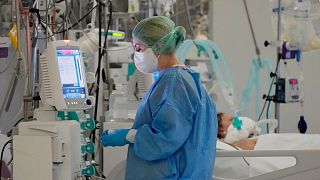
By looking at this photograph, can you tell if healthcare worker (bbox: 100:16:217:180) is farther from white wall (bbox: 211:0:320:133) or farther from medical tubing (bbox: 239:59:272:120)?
white wall (bbox: 211:0:320:133)

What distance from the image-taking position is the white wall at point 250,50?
5801 mm

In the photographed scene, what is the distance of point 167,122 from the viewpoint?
2.01m

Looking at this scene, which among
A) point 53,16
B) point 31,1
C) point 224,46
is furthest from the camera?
point 224,46

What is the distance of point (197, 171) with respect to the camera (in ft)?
7.03

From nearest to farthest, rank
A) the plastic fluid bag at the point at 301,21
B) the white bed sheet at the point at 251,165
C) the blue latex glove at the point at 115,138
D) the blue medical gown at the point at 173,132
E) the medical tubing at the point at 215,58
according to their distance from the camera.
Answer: the blue medical gown at the point at 173,132, the blue latex glove at the point at 115,138, the white bed sheet at the point at 251,165, the medical tubing at the point at 215,58, the plastic fluid bag at the point at 301,21

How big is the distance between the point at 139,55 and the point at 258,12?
156 inches

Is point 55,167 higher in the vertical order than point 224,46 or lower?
lower

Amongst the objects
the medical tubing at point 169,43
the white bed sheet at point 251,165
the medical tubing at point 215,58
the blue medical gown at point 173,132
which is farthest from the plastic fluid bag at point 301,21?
the blue medical gown at point 173,132

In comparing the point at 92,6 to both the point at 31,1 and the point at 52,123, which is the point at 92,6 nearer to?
the point at 31,1

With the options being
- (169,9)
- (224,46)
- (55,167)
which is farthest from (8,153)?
(224,46)

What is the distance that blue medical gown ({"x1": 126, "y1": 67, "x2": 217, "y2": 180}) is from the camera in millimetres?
2023

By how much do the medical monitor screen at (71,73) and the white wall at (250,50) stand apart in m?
3.85

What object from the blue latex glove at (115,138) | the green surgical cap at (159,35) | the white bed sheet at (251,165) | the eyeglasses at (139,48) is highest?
the green surgical cap at (159,35)

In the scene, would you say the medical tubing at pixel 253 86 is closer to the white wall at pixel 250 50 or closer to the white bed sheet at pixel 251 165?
the white wall at pixel 250 50
